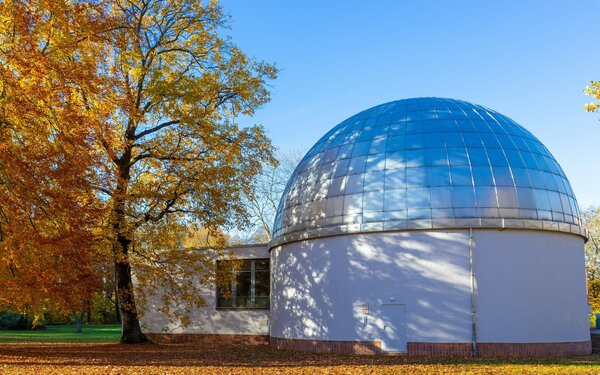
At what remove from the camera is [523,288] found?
20531mm

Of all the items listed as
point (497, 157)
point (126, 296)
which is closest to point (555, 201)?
point (497, 157)

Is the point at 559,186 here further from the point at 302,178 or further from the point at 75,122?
the point at 75,122

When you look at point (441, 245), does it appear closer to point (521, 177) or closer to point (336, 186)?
point (521, 177)

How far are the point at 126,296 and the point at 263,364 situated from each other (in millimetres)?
10949

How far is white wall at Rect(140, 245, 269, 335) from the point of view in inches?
1228

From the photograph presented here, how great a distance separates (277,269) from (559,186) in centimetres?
1231

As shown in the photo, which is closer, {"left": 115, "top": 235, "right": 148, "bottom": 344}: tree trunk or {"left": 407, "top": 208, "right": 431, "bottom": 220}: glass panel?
{"left": 407, "top": 208, "right": 431, "bottom": 220}: glass panel

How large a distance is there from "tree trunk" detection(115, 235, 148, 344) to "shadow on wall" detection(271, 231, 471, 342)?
7963 millimetres

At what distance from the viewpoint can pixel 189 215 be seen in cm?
2659

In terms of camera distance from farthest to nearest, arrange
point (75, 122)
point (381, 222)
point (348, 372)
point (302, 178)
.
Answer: point (302, 178), point (381, 222), point (75, 122), point (348, 372)

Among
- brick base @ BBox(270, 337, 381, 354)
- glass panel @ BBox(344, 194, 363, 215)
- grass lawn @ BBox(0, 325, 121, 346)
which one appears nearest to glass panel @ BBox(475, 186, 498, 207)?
glass panel @ BBox(344, 194, 363, 215)

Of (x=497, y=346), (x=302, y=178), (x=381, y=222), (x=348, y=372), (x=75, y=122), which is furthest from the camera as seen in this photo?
(x=302, y=178)

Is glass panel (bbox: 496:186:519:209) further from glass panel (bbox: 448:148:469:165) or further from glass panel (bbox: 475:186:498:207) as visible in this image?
glass panel (bbox: 448:148:469:165)

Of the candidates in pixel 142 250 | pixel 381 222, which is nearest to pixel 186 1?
pixel 142 250
